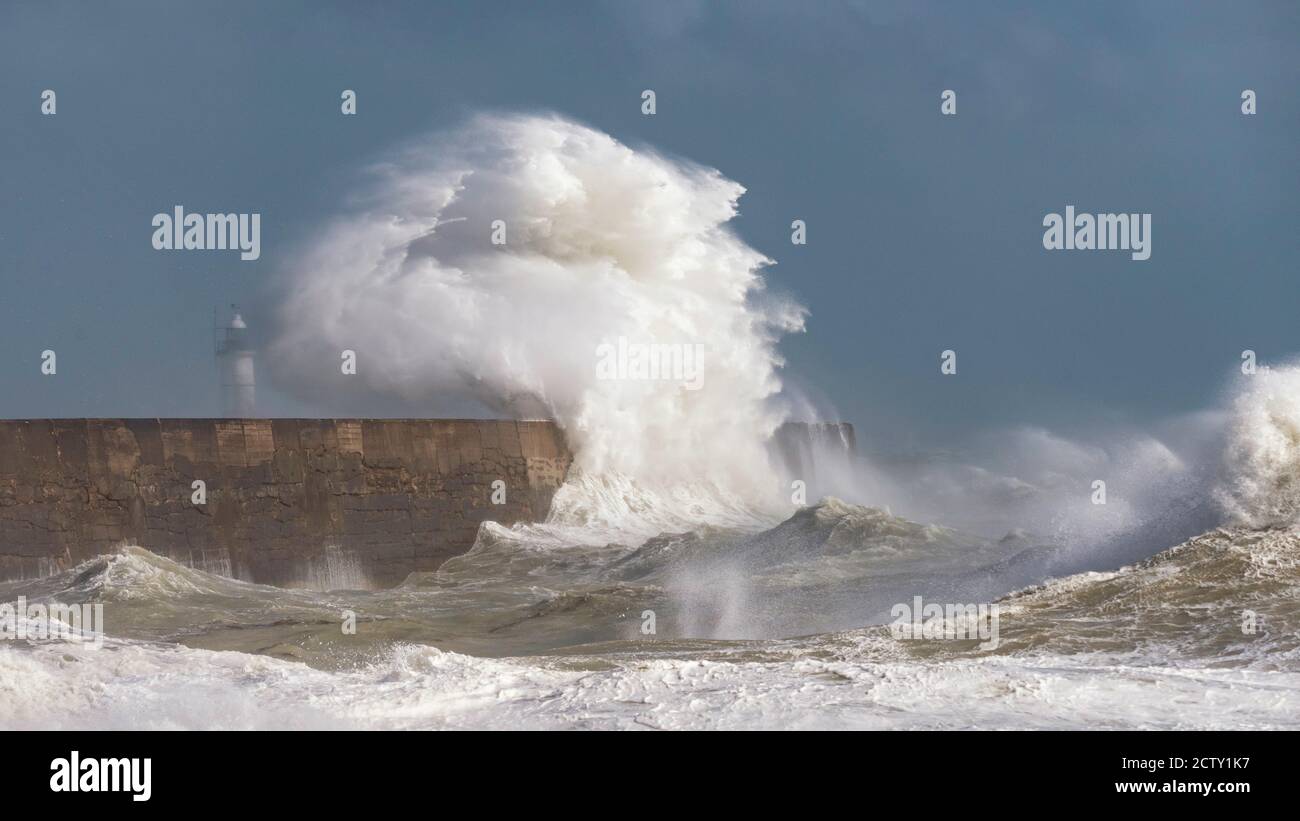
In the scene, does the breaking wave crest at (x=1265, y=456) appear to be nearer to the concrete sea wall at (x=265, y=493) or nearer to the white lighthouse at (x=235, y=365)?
the concrete sea wall at (x=265, y=493)

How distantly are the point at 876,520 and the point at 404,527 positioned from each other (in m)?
4.85

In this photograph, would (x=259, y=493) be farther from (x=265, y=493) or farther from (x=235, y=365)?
(x=235, y=365)

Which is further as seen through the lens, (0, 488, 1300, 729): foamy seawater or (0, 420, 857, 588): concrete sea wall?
(0, 420, 857, 588): concrete sea wall

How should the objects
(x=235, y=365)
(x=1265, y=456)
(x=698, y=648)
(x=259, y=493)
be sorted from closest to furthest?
(x=698, y=648) < (x=1265, y=456) < (x=259, y=493) < (x=235, y=365)

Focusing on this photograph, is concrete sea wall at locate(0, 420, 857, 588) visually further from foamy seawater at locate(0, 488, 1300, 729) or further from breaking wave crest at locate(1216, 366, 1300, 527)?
breaking wave crest at locate(1216, 366, 1300, 527)

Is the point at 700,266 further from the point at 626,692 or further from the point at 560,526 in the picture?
the point at 626,692

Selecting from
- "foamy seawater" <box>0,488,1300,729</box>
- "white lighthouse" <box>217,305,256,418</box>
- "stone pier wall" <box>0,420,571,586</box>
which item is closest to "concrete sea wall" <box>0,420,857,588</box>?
"stone pier wall" <box>0,420,571,586</box>

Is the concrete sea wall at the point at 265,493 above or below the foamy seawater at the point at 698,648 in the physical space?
Result: above

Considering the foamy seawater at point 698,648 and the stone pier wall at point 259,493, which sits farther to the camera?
the stone pier wall at point 259,493

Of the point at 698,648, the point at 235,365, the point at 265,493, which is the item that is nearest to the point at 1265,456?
the point at 698,648

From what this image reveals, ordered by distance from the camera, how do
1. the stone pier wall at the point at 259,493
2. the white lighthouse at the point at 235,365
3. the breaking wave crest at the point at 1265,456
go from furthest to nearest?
the white lighthouse at the point at 235,365, the stone pier wall at the point at 259,493, the breaking wave crest at the point at 1265,456

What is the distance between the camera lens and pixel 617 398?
18594 millimetres

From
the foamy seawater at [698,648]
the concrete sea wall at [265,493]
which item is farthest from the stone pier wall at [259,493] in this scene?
the foamy seawater at [698,648]

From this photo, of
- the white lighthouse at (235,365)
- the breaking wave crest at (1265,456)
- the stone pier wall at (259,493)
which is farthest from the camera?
the white lighthouse at (235,365)
